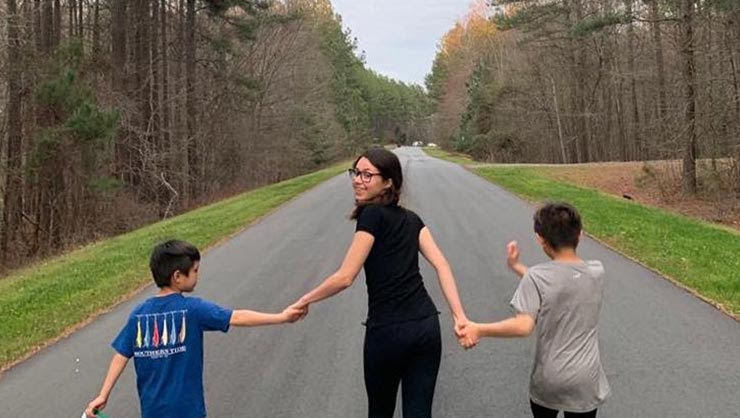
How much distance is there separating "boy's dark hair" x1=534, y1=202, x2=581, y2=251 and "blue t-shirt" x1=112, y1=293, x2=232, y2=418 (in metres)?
1.56

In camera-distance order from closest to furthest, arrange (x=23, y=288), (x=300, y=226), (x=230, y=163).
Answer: (x=23, y=288) → (x=300, y=226) → (x=230, y=163)

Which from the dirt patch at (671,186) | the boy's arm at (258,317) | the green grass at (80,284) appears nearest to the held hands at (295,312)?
the boy's arm at (258,317)

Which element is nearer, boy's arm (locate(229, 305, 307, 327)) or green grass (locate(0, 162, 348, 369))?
boy's arm (locate(229, 305, 307, 327))

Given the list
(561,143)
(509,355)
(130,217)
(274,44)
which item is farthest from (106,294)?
(561,143)

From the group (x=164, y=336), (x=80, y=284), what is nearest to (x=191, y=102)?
(x=80, y=284)

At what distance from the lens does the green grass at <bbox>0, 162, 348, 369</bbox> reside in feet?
25.8

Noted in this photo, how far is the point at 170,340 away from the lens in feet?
10.9

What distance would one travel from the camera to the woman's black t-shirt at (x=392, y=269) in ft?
10.7

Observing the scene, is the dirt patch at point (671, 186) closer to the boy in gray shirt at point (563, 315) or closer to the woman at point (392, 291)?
the boy in gray shirt at point (563, 315)

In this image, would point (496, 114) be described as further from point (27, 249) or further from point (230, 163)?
point (27, 249)

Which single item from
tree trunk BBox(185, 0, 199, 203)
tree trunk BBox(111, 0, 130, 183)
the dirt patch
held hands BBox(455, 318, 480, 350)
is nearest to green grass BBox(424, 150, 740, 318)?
the dirt patch

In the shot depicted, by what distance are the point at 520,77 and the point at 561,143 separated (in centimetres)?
701

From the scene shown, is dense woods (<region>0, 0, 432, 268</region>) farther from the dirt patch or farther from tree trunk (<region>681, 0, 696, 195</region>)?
tree trunk (<region>681, 0, 696, 195</region>)

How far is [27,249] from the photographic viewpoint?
2141 cm
